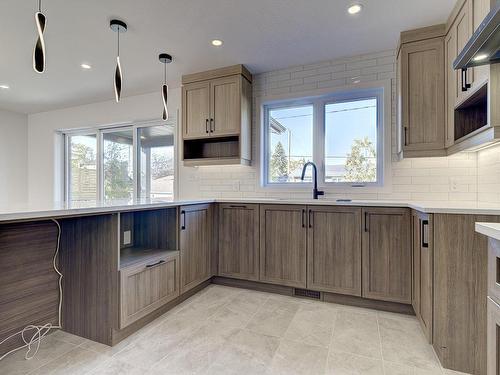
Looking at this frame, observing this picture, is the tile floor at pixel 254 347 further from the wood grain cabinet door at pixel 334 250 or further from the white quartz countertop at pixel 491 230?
the white quartz countertop at pixel 491 230

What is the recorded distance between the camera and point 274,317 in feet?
7.32

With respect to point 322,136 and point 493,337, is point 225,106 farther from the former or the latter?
point 493,337

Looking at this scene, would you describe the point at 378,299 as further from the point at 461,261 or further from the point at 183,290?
the point at 183,290

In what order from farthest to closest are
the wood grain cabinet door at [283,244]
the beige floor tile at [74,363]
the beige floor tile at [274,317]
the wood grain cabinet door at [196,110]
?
the wood grain cabinet door at [196,110] → the wood grain cabinet door at [283,244] → the beige floor tile at [274,317] → the beige floor tile at [74,363]

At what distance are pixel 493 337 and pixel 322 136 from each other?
252 cm

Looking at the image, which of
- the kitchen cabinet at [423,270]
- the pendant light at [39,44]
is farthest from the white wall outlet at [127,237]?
the kitchen cabinet at [423,270]

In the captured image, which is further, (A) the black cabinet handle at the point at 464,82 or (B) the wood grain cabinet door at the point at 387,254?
(B) the wood grain cabinet door at the point at 387,254

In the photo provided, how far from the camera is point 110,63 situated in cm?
316

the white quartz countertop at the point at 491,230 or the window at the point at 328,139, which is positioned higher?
the window at the point at 328,139

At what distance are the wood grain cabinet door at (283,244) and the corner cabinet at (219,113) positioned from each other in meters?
0.87

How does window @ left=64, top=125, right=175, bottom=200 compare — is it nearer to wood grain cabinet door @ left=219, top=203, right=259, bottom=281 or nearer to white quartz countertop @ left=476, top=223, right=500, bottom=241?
wood grain cabinet door @ left=219, top=203, right=259, bottom=281

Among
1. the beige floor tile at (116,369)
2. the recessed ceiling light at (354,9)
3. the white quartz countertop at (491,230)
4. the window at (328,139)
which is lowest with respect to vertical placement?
the beige floor tile at (116,369)

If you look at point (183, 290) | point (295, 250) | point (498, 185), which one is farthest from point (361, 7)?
point (183, 290)

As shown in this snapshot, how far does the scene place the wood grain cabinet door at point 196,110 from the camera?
10.8ft
